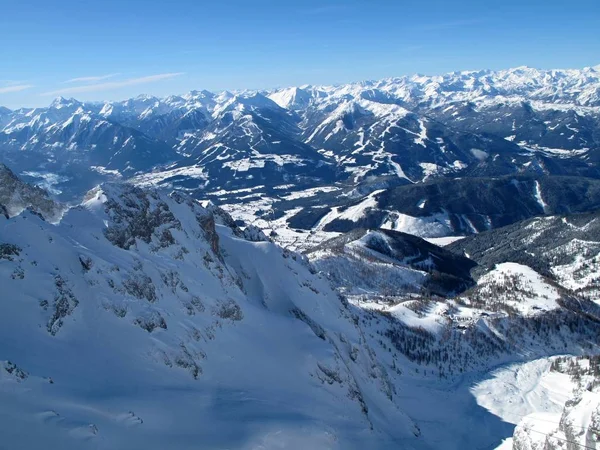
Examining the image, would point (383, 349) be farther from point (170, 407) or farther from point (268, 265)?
point (170, 407)

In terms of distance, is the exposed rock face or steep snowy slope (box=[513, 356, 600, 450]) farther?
the exposed rock face

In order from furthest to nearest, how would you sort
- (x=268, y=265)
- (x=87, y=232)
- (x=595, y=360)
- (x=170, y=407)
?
(x=595, y=360) < (x=268, y=265) < (x=87, y=232) < (x=170, y=407)

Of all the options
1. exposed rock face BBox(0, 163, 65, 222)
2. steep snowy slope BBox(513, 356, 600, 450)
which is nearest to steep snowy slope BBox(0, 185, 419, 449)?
exposed rock face BBox(0, 163, 65, 222)

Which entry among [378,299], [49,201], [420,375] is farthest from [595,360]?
[49,201]

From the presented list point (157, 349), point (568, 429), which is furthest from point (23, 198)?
point (568, 429)

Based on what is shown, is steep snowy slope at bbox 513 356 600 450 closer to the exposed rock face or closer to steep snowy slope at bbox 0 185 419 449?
steep snowy slope at bbox 0 185 419 449

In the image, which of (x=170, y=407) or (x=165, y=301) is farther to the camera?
(x=165, y=301)

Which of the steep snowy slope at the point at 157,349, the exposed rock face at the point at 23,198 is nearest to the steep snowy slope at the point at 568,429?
the steep snowy slope at the point at 157,349

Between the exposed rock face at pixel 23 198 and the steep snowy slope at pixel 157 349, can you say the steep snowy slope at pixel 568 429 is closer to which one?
the steep snowy slope at pixel 157 349
